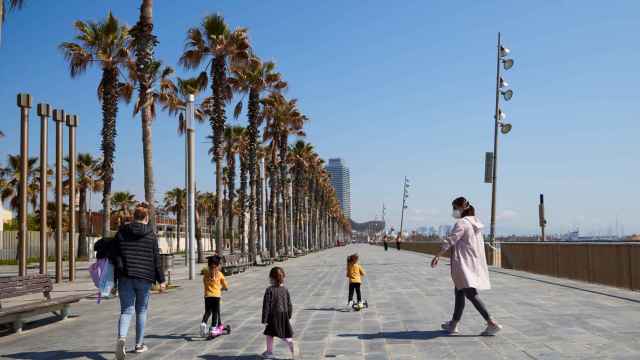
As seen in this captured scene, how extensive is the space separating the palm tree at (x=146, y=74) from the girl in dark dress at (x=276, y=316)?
1293 centimetres

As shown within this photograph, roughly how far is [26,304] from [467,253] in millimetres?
7207

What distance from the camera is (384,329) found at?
32.5ft

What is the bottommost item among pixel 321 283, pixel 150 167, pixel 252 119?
pixel 321 283

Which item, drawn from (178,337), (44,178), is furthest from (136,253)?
(44,178)

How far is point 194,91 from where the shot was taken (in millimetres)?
28688

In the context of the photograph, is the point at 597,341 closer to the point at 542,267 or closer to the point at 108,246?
the point at 108,246

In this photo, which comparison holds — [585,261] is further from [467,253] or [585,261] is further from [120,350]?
[120,350]

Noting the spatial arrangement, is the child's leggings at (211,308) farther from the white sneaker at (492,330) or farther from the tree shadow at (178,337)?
the white sneaker at (492,330)

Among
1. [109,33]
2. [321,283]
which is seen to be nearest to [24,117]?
[109,33]

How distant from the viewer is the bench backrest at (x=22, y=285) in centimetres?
1036

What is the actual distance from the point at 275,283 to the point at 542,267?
59.6ft

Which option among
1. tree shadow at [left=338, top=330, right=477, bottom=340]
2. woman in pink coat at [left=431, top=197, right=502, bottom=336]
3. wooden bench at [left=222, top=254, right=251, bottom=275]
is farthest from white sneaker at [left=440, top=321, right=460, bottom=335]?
wooden bench at [left=222, top=254, right=251, bottom=275]

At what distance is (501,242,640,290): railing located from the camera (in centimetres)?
1642

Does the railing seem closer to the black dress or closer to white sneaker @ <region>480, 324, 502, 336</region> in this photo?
white sneaker @ <region>480, 324, 502, 336</region>
